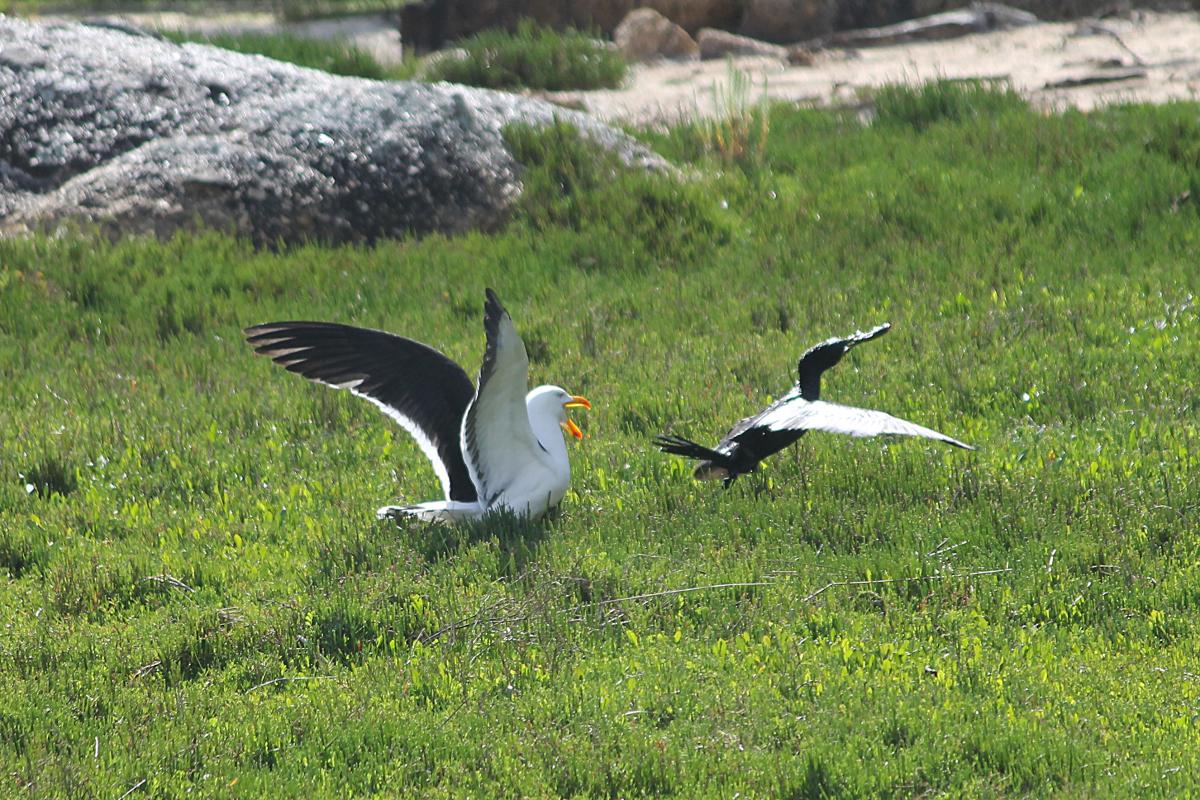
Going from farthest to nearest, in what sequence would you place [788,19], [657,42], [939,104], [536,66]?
1. [788,19]
2. [657,42]
3. [536,66]
4. [939,104]

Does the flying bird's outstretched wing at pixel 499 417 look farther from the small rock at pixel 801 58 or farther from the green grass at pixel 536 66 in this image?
the small rock at pixel 801 58

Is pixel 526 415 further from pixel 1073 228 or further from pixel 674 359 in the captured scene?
pixel 1073 228

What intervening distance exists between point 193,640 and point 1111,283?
20.7 feet

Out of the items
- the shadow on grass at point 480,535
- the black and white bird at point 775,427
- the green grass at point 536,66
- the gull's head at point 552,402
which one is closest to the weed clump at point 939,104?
the green grass at point 536,66

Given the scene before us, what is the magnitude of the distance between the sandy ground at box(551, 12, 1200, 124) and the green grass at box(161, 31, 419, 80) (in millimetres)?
2037

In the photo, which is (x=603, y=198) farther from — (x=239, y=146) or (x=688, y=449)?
(x=688, y=449)

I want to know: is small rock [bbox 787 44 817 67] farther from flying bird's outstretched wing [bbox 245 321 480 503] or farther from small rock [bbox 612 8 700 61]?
flying bird's outstretched wing [bbox 245 321 480 503]

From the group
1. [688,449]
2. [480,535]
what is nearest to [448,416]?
[480,535]

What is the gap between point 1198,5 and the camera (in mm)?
18203

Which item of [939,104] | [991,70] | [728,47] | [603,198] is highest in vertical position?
[728,47]

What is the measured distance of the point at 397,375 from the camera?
669cm

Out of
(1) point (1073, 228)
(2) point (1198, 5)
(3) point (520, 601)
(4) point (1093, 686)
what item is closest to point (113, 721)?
(3) point (520, 601)

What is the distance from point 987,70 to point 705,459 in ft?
34.4

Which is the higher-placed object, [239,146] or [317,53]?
[317,53]
